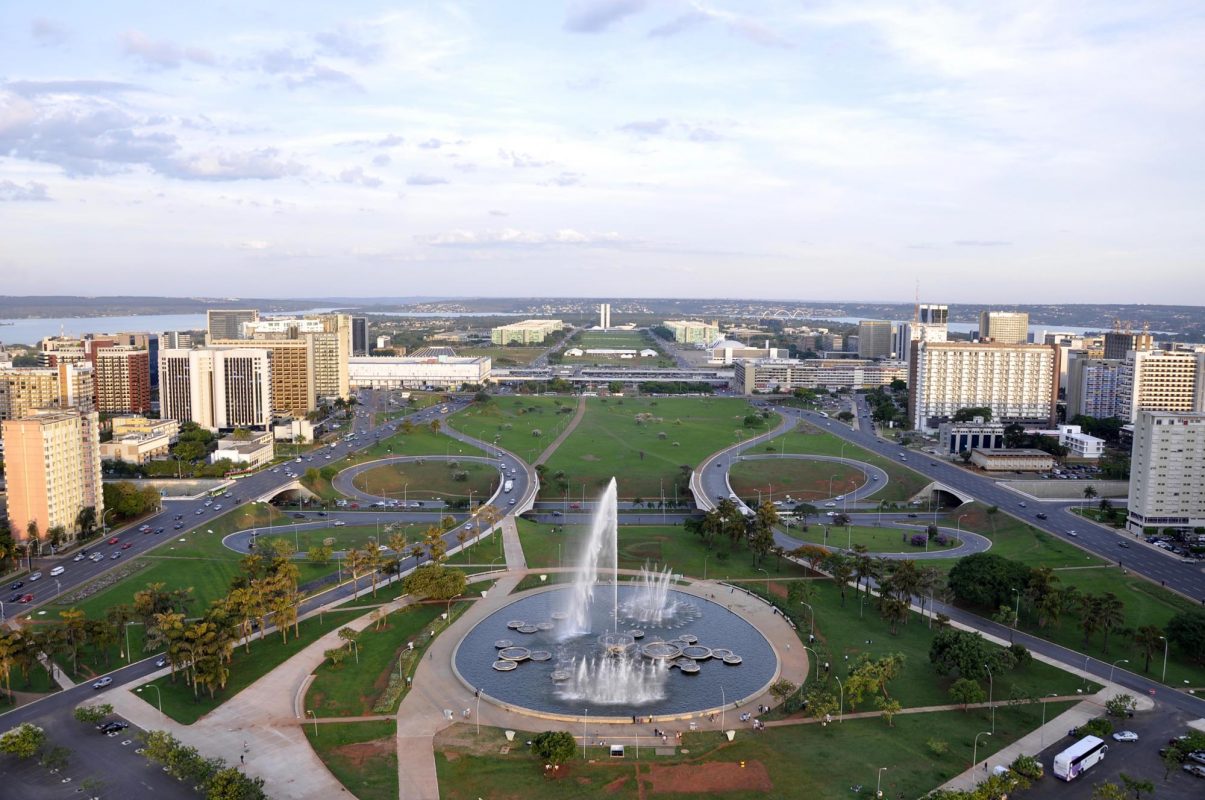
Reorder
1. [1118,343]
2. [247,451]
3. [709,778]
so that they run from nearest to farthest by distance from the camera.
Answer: [709,778] < [247,451] < [1118,343]

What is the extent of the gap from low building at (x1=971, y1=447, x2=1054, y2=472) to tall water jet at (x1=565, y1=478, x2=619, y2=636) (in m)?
50.3

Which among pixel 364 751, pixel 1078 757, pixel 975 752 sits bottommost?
pixel 364 751

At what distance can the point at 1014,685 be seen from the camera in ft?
158

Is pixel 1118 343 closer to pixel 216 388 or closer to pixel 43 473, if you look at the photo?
pixel 216 388

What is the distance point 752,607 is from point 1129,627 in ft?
78.5

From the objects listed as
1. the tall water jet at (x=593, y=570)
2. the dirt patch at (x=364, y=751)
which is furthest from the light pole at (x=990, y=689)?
the dirt patch at (x=364, y=751)

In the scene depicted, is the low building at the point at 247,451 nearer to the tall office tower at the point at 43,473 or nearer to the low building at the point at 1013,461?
the tall office tower at the point at 43,473

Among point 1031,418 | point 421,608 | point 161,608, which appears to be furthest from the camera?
point 1031,418

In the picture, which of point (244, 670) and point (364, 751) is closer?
point (364, 751)

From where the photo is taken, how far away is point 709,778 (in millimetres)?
Answer: 38688

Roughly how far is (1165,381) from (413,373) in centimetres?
14302

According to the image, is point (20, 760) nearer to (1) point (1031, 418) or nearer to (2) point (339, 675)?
(2) point (339, 675)

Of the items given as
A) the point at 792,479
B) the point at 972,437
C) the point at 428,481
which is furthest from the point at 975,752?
the point at 972,437

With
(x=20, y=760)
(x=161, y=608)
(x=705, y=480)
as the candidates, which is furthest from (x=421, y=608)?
(x=705, y=480)
